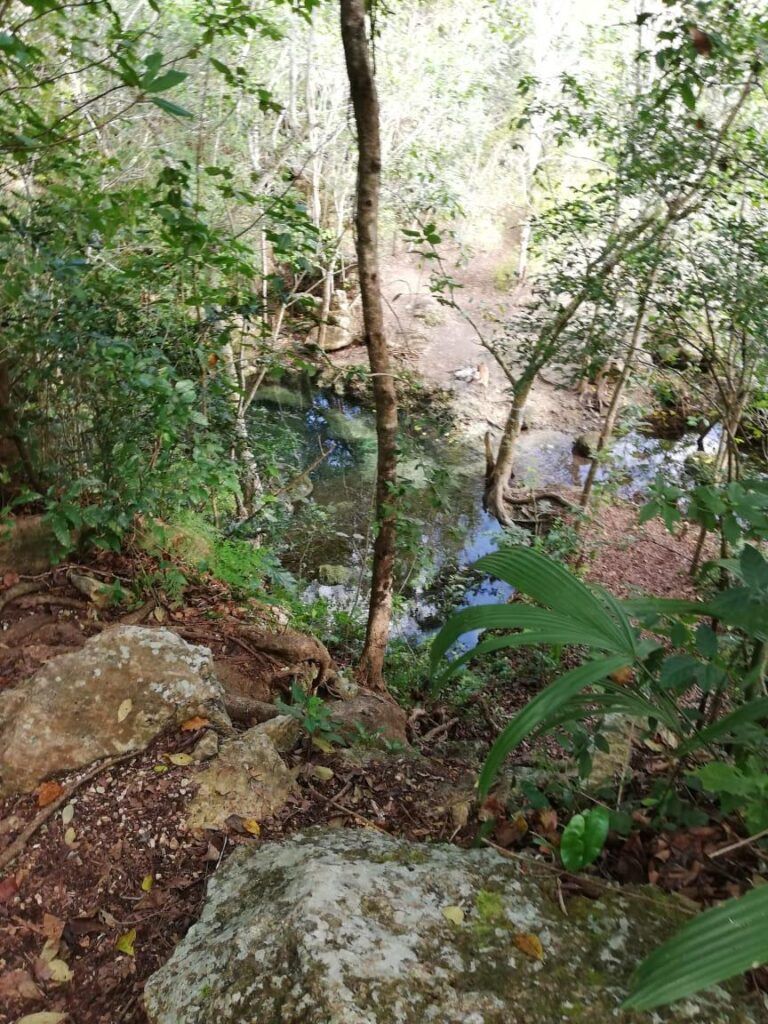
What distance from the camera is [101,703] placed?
250 cm

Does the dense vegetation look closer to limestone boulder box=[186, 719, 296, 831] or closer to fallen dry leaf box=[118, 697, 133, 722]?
limestone boulder box=[186, 719, 296, 831]

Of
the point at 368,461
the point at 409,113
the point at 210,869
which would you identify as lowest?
the point at 368,461

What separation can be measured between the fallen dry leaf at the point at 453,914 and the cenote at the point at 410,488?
2909 millimetres

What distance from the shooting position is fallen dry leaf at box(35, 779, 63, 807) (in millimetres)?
2199

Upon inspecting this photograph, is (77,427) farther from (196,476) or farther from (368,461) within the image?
(368,461)

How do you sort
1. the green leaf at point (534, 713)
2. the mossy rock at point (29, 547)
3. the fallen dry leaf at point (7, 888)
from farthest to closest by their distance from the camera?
the mossy rock at point (29, 547) < the fallen dry leaf at point (7, 888) < the green leaf at point (534, 713)

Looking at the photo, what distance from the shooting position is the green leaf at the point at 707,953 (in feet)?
3.25

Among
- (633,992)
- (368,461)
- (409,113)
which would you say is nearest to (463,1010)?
(633,992)

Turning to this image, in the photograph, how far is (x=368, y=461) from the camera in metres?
11.9

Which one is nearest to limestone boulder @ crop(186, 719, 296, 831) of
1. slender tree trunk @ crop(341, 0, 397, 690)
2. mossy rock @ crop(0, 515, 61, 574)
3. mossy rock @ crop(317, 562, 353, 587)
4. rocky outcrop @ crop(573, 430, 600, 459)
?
mossy rock @ crop(0, 515, 61, 574)

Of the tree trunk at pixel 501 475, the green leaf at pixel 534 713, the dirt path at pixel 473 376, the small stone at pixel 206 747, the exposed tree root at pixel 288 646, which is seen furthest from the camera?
the dirt path at pixel 473 376

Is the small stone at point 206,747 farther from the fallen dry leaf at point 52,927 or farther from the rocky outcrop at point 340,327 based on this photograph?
the rocky outcrop at point 340,327

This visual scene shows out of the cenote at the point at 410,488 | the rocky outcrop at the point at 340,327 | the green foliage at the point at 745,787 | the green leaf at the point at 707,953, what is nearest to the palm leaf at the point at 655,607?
the green foliage at the point at 745,787

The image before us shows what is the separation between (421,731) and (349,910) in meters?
3.46
